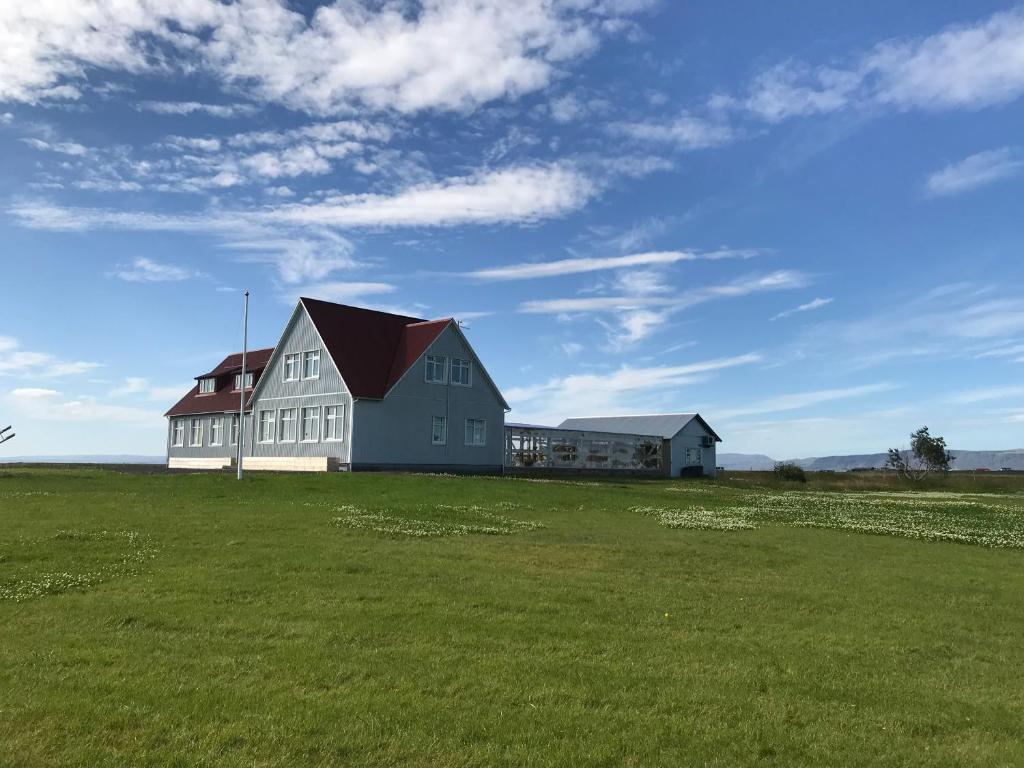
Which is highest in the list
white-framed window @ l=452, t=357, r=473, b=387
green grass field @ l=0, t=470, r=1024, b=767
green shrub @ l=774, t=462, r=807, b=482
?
white-framed window @ l=452, t=357, r=473, b=387

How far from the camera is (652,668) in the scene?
8227 millimetres

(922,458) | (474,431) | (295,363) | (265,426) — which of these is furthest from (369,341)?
(922,458)

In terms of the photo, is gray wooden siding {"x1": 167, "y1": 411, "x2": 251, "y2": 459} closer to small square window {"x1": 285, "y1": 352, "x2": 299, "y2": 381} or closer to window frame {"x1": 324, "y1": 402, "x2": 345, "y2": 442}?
small square window {"x1": 285, "y1": 352, "x2": 299, "y2": 381}

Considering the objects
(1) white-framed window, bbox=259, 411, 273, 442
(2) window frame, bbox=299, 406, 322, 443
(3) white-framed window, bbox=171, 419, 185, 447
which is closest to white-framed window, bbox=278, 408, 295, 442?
(2) window frame, bbox=299, 406, 322, 443

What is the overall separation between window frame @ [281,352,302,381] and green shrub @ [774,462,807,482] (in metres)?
40.5

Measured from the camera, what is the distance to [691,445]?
78.2m

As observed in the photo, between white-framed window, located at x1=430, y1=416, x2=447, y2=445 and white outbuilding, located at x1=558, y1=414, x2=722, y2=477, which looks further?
white outbuilding, located at x1=558, y1=414, x2=722, y2=477

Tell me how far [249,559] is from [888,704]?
405 inches

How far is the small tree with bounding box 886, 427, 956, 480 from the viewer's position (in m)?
75.2

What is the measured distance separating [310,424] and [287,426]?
9.52 feet

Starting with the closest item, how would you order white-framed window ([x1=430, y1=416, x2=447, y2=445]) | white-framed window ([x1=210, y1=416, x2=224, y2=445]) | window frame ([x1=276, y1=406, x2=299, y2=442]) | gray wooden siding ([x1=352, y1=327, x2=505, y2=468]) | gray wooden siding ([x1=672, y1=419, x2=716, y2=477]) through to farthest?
gray wooden siding ([x1=352, y1=327, x2=505, y2=468]), white-framed window ([x1=430, y1=416, x2=447, y2=445]), window frame ([x1=276, y1=406, x2=299, y2=442]), white-framed window ([x1=210, y1=416, x2=224, y2=445]), gray wooden siding ([x1=672, y1=419, x2=716, y2=477])

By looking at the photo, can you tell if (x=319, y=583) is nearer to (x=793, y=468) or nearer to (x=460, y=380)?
(x=460, y=380)

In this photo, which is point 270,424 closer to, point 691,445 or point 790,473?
point 790,473

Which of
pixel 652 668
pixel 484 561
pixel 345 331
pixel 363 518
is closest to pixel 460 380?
pixel 345 331
